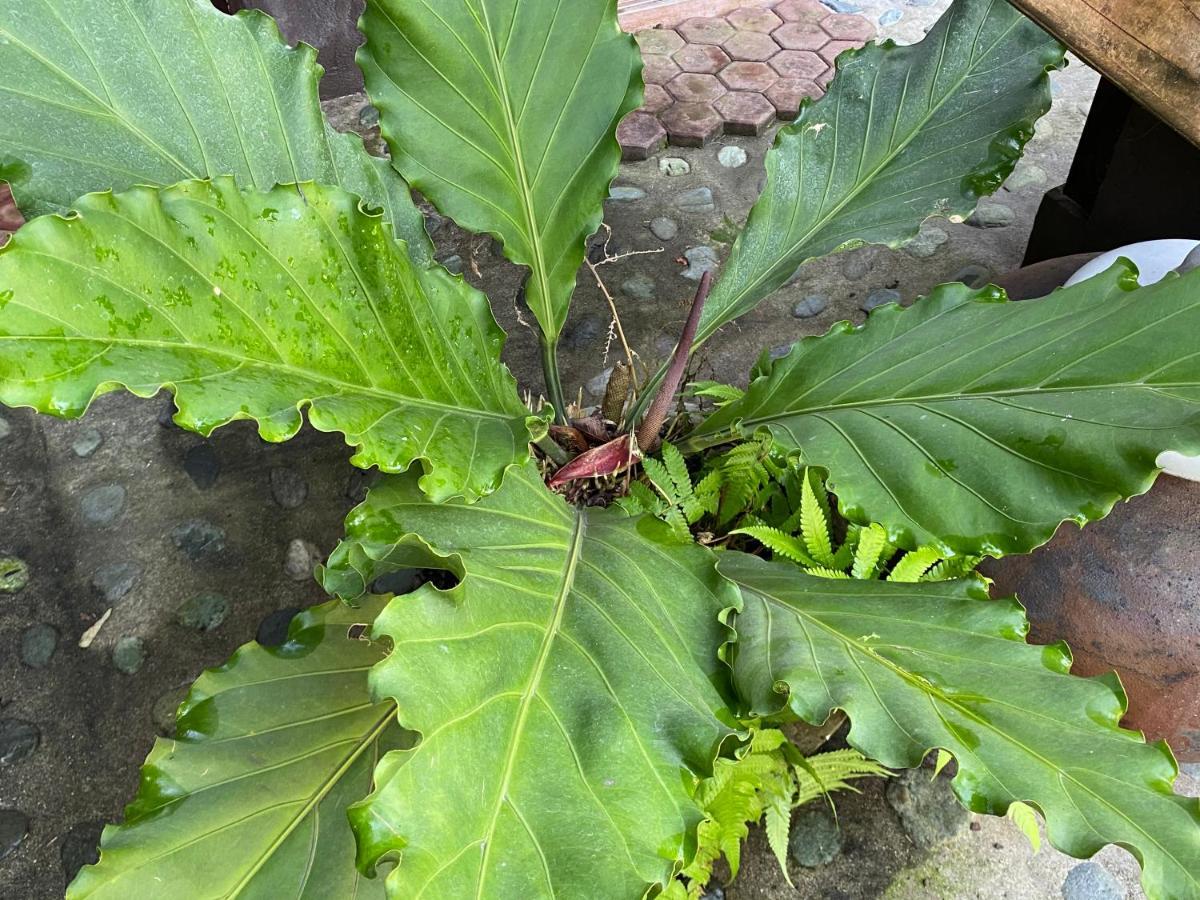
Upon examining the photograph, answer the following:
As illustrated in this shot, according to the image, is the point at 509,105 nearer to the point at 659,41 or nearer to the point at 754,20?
the point at 659,41

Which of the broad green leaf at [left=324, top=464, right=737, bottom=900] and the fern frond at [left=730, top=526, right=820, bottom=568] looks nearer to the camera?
the broad green leaf at [left=324, top=464, right=737, bottom=900]

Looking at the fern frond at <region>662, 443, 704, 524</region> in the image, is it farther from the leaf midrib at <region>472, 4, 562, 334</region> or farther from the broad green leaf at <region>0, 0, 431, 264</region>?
the broad green leaf at <region>0, 0, 431, 264</region>

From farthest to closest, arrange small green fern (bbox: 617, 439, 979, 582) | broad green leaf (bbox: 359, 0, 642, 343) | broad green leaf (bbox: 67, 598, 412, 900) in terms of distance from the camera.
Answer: small green fern (bbox: 617, 439, 979, 582)
broad green leaf (bbox: 359, 0, 642, 343)
broad green leaf (bbox: 67, 598, 412, 900)

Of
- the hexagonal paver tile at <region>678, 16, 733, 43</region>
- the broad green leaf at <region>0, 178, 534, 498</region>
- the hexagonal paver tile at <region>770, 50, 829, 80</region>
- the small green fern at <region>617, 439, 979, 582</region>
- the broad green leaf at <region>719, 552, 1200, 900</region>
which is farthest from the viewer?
the hexagonal paver tile at <region>678, 16, 733, 43</region>

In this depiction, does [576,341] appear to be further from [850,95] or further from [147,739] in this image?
[147,739]

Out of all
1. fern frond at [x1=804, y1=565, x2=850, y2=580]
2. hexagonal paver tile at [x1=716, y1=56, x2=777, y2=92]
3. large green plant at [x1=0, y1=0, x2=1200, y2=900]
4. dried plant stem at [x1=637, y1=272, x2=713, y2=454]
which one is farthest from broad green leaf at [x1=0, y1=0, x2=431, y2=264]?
hexagonal paver tile at [x1=716, y1=56, x2=777, y2=92]

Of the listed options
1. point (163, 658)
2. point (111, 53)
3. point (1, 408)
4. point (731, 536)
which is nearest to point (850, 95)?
point (731, 536)

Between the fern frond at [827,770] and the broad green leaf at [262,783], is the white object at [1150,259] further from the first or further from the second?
the broad green leaf at [262,783]
